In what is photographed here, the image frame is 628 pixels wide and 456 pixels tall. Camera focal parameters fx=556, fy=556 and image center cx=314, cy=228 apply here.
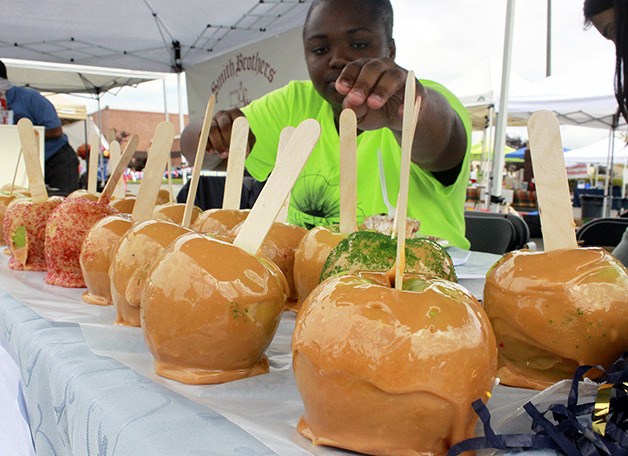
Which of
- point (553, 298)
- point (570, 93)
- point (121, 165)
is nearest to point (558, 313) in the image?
point (553, 298)

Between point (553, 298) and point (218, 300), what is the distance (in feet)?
1.03

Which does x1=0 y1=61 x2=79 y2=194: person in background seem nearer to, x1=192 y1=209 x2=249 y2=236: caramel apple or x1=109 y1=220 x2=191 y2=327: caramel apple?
x1=192 y1=209 x2=249 y2=236: caramel apple

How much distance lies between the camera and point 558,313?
504mm

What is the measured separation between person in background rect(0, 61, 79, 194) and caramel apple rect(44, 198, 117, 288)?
2.01 meters

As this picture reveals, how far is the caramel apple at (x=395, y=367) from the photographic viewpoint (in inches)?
15.7

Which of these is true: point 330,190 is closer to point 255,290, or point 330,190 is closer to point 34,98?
point 255,290

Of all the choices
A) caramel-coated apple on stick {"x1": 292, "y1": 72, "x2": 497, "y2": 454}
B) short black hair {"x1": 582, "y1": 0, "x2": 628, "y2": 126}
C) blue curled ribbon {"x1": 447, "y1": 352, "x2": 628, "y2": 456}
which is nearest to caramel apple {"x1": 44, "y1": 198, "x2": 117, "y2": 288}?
caramel-coated apple on stick {"x1": 292, "y1": 72, "x2": 497, "y2": 454}

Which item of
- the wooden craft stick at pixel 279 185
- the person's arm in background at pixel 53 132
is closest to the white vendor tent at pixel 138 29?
the person's arm in background at pixel 53 132

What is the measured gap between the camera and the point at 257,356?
0.59 m

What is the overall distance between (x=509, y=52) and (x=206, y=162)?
6.87 ft

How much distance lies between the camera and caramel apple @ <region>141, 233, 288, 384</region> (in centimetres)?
54

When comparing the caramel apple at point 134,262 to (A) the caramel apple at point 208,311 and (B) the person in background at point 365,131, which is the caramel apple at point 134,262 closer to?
(A) the caramel apple at point 208,311

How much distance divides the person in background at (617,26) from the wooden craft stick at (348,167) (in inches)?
30.5

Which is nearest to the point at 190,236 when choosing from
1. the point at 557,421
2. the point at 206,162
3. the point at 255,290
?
the point at 255,290
